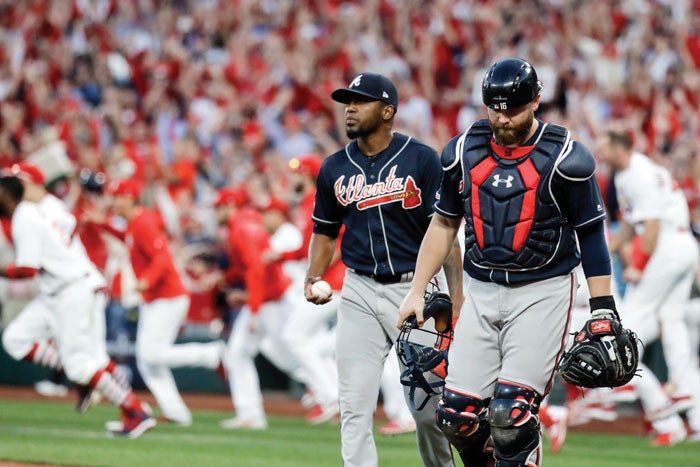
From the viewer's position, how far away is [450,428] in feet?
18.8

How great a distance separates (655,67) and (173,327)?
814 centimetres

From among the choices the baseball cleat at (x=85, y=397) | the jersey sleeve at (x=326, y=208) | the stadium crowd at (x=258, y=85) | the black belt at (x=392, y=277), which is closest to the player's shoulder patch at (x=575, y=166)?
the black belt at (x=392, y=277)

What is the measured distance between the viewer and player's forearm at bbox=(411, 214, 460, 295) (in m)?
6.03

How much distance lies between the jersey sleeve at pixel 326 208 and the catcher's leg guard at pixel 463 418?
59.9 inches

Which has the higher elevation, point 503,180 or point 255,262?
point 503,180

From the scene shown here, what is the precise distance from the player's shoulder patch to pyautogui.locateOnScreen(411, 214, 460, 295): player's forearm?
73 centimetres

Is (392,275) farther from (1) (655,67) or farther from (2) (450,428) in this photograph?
(1) (655,67)

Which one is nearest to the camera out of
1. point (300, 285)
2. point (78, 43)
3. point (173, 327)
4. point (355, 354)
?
point (355, 354)

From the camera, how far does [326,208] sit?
6965 mm

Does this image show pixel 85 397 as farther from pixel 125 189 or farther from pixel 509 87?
pixel 509 87

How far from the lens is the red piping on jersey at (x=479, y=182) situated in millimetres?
5746

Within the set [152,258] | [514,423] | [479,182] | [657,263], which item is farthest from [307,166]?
[514,423]

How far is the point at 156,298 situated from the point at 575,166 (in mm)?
6933

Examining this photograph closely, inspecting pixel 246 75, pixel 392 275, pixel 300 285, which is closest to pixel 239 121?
pixel 246 75
